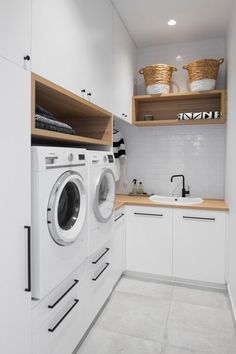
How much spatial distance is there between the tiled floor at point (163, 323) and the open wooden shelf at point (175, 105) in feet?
6.00

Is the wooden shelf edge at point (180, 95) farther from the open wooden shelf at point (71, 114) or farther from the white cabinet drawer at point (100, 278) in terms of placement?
the white cabinet drawer at point (100, 278)

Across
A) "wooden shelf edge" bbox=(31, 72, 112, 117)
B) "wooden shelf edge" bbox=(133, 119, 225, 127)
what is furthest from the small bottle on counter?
"wooden shelf edge" bbox=(31, 72, 112, 117)

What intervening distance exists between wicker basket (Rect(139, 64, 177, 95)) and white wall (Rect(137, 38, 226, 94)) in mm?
325

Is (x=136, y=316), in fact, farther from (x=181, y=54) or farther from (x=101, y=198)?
(x=181, y=54)

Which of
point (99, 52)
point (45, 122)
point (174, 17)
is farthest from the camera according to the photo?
point (174, 17)

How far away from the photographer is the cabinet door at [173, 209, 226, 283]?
8.87ft

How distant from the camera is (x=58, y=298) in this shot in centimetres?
156

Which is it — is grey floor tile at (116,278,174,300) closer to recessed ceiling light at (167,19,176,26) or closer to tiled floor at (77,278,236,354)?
tiled floor at (77,278,236,354)

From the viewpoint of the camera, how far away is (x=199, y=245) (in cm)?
276

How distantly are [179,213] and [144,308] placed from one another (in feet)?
3.19

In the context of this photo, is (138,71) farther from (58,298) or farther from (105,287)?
(58,298)

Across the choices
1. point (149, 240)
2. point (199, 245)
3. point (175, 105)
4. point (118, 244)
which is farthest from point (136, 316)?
point (175, 105)

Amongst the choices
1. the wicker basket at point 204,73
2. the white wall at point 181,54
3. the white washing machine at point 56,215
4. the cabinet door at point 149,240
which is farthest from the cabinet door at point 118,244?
the white wall at point 181,54

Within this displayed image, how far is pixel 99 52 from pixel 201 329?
2345mm
